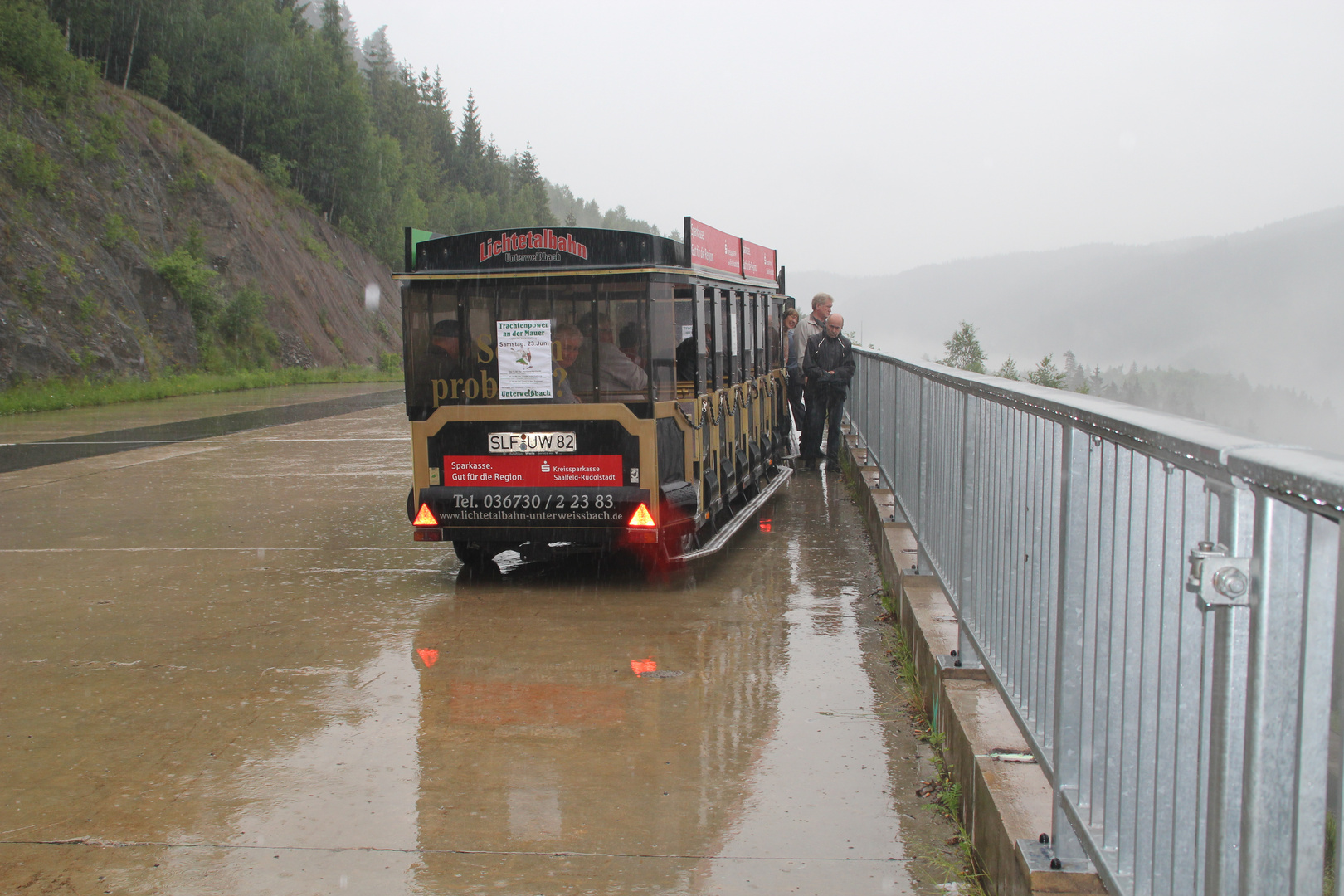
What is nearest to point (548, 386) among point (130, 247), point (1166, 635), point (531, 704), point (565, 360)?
point (565, 360)

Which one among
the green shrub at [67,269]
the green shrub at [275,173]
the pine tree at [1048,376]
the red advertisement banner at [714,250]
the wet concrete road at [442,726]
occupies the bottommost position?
the pine tree at [1048,376]

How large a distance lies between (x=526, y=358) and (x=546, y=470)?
2.64 feet

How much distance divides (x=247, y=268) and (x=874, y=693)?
4708 centimetres

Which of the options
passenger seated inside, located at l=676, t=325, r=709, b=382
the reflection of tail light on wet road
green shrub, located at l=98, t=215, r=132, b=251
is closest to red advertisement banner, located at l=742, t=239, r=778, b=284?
passenger seated inside, located at l=676, t=325, r=709, b=382

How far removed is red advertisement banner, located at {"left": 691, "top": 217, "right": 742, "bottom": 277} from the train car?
1.08 ft

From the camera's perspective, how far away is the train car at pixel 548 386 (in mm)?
8352

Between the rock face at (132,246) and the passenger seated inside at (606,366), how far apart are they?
83.1 ft

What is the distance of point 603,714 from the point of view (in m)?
5.68

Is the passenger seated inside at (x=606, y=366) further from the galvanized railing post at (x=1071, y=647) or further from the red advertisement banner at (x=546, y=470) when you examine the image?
the galvanized railing post at (x=1071, y=647)

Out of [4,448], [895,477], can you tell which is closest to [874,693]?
[895,477]

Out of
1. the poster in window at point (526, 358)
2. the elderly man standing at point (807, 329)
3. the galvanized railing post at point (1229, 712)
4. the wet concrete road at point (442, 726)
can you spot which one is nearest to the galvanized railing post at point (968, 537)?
the wet concrete road at point (442, 726)

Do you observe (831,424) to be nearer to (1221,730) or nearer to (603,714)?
(603,714)

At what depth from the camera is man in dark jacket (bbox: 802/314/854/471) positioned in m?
13.9

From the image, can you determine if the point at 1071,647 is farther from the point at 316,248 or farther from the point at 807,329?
the point at 316,248
